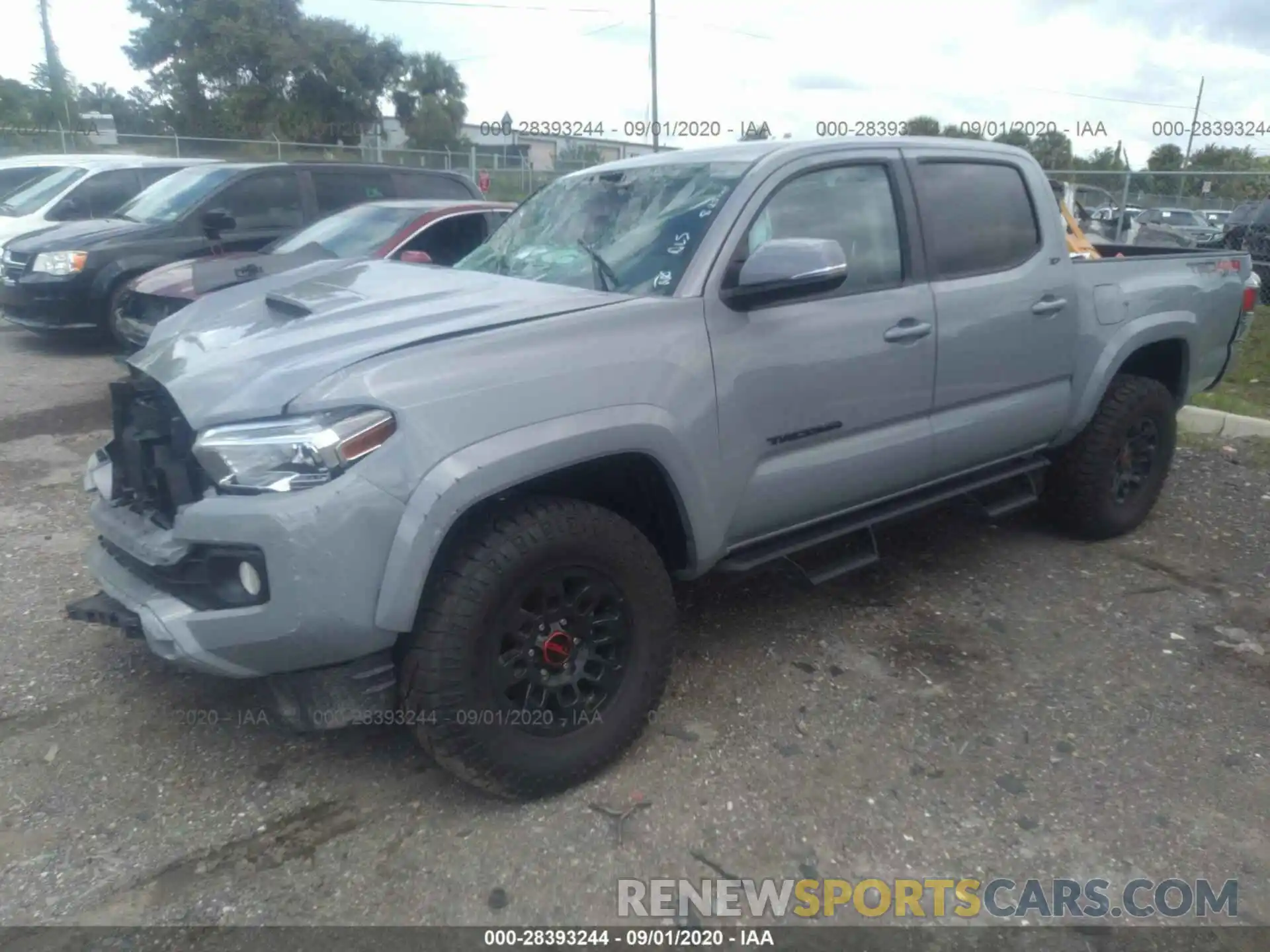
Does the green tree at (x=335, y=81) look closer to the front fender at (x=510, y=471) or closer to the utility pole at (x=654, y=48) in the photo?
the utility pole at (x=654, y=48)

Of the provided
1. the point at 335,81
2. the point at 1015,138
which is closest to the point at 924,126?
the point at 1015,138

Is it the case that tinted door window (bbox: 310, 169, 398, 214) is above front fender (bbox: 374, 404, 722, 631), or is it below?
above

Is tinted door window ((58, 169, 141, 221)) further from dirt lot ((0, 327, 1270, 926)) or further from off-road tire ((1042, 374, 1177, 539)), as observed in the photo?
off-road tire ((1042, 374, 1177, 539))

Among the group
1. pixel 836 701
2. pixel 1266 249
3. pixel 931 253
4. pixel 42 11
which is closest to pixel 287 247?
pixel 931 253

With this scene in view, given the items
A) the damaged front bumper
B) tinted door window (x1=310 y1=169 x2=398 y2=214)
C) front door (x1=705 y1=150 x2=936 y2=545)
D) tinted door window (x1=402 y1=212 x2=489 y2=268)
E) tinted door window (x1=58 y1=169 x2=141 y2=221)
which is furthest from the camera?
tinted door window (x1=58 y1=169 x2=141 y2=221)

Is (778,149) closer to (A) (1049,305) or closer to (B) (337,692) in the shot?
(A) (1049,305)

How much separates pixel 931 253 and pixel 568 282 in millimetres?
1409

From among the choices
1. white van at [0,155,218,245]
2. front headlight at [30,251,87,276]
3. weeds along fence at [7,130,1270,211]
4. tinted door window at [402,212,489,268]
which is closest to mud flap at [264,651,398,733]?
tinted door window at [402,212,489,268]

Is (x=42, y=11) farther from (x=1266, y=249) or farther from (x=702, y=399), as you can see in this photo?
(x=702, y=399)

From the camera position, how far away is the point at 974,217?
13.1 feet

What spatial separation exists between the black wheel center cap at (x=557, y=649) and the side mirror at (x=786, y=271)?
113 centimetres

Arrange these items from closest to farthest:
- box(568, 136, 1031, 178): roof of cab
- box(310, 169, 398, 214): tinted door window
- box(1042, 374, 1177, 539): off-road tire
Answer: box(568, 136, 1031, 178): roof of cab → box(1042, 374, 1177, 539): off-road tire → box(310, 169, 398, 214): tinted door window

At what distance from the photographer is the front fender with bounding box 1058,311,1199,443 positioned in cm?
437

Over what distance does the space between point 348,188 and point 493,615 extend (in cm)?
780
